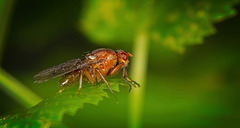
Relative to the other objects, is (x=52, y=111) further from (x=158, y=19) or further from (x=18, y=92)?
(x=158, y=19)

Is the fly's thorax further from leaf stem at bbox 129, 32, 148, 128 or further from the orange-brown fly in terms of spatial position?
leaf stem at bbox 129, 32, 148, 128

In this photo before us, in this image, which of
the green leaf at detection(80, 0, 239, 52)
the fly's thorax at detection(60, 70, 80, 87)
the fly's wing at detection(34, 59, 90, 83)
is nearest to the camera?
the fly's wing at detection(34, 59, 90, 83)

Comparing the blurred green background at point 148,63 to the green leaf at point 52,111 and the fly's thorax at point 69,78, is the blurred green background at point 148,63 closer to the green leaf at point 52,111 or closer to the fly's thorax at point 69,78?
the fly's thorax at point 69,78

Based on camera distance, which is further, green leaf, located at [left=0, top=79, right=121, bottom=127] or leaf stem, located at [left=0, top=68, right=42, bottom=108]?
leaf stem, located at [left=0, top=68, right=42, bottom=108]

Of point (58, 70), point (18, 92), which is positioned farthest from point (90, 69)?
point (18, 92)

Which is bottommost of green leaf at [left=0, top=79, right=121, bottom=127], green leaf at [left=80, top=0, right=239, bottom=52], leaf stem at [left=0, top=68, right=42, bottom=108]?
green leaf at [left=0, top=79, right=121, bottom=127]

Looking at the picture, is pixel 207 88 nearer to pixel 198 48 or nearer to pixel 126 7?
pixel 198 48

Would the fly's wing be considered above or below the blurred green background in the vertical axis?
below

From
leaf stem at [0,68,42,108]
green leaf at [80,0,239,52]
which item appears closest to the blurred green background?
green leaf at [80,0,239,52]

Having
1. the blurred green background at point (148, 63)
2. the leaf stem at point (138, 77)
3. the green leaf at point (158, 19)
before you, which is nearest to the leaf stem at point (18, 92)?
the blurred green background at point (148, 63)
